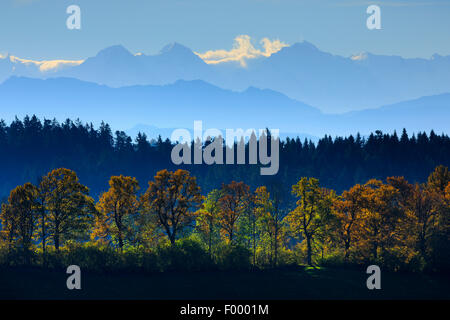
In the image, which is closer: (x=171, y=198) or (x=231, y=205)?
(x=171, y=198)

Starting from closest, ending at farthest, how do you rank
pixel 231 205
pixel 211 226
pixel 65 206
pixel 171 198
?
pixel 65 206
pixel 171 198
pixel 211 226
pixel 231 205

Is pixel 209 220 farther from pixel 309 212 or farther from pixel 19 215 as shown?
pixel 19 215

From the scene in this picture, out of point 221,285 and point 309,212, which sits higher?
point 309,212

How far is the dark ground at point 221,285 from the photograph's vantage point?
6072 cm

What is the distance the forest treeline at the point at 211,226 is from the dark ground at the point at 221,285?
7.41 ft

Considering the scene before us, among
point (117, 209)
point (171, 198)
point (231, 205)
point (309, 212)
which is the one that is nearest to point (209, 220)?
point (231, 205)

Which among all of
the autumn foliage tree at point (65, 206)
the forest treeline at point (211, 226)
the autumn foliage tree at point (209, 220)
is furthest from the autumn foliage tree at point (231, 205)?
the autumn foliage tree at point (65, 206)

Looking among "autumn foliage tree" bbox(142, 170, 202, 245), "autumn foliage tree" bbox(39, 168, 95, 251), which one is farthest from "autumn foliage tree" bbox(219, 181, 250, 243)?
"autumn foliage tree" bbox(39, 168, 95, 251)

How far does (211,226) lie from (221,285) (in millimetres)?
12768

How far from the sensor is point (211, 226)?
76.6 m

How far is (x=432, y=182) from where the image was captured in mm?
85375

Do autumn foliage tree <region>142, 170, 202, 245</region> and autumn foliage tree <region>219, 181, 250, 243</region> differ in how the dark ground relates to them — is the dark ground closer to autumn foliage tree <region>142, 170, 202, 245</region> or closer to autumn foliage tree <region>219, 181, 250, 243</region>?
autumn foliage tree <region>142, 170, 202, 245</region>

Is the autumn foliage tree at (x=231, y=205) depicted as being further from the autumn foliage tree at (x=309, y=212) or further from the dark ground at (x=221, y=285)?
the dark ground at (x=221, y=285)
